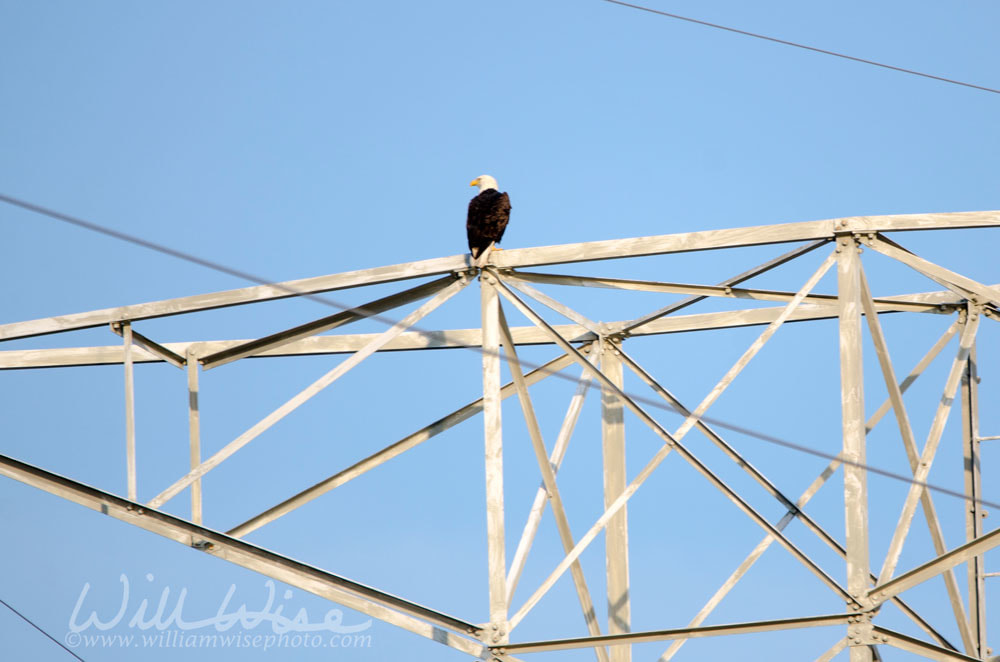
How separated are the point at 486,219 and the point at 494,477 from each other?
254cm

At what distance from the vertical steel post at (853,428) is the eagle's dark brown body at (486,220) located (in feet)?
10.9

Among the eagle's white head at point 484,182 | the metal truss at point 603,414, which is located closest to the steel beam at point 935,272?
the metal truss at point 603,414

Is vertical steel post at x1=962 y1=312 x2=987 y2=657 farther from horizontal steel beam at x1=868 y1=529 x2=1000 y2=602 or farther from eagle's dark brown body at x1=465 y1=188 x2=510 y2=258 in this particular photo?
eagle's dark brown body at x1=465 y1=188 x2=510 y2=258

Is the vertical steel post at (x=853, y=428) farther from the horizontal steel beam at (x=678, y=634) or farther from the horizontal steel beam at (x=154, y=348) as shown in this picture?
the horizontal steel beam at (x=154, y=348)

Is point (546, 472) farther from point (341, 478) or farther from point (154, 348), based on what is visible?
point (154, 348)

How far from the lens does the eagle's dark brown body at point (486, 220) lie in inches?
591

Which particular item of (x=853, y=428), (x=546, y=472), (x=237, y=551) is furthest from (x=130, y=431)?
(x=853, y=428)

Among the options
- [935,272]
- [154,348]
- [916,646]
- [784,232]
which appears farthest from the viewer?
[154,348]

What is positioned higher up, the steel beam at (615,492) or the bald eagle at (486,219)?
the bald eagle at (486,219)

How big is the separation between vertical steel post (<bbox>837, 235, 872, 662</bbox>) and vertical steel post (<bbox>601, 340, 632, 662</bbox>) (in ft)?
13.0

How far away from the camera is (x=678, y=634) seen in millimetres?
13797

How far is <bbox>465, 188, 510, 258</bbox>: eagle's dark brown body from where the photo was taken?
1502 centimetres

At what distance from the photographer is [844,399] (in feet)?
45.1

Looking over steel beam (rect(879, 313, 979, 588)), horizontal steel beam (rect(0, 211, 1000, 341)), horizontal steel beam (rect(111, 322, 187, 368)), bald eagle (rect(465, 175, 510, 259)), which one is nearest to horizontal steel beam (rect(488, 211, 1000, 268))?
horizontal steel beam (rect(0, 211, 1000, 341))
